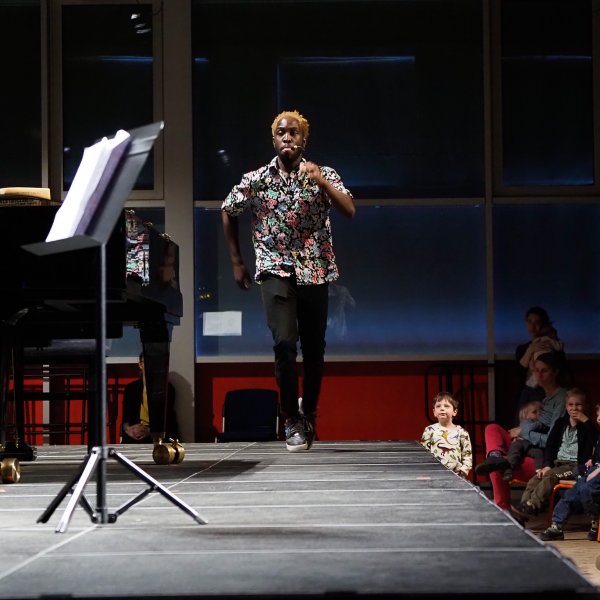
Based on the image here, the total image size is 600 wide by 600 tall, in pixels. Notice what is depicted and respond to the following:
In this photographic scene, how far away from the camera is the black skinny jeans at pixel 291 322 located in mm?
3949

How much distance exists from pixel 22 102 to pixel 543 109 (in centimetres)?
361

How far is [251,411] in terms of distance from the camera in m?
6.91

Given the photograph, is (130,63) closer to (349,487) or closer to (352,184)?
(352,184)

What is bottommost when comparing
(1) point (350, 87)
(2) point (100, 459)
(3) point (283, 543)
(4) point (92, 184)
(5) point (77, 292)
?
(3) point (283, 543)

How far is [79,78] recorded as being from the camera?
7410 mm

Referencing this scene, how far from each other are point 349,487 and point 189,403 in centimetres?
443

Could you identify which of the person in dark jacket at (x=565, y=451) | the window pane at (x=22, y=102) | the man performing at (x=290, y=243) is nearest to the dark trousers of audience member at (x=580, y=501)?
the person in dark jacket at (x=565, y=451)

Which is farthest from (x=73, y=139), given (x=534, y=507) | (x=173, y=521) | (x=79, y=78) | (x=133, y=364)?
(x=173, y=521)

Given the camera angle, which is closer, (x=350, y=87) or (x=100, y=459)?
(x=100, y=459)

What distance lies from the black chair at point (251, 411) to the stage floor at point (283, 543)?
3745 millimetres

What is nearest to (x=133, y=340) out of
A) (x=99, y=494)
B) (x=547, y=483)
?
(x=547, y=483)

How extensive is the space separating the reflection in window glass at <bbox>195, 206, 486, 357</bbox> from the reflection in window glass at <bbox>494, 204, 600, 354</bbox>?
146mm

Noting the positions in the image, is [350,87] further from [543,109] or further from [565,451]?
[565,451]

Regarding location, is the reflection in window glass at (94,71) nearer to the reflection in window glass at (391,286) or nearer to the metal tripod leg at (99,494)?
the reflection in window glass at (391,286)
